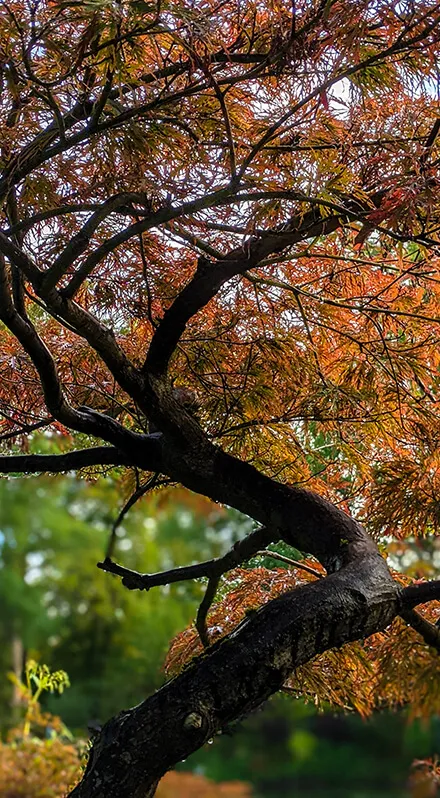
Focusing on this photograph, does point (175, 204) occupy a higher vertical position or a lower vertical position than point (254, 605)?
higher

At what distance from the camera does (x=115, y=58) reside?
2.60 feet

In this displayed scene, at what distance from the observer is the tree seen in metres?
0.89

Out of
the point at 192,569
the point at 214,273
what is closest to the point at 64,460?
the point at 192,569

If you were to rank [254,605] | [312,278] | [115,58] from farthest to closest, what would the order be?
1. [254,605]
2. [312,278]
3. [115,58]

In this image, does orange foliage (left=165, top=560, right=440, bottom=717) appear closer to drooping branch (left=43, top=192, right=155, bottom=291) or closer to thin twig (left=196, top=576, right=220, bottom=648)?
thin twig (left=196, top=576, right=220, bottom=648)

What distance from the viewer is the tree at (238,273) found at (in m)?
0.89

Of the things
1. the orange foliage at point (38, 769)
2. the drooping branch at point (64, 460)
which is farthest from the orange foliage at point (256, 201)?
the orange foliage at point (38, 769)

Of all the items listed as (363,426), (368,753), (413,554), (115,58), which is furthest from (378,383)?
(368,753)

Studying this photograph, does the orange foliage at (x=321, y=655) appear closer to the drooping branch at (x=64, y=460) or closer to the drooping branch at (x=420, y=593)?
the drooping branch at (x=420, y=593)

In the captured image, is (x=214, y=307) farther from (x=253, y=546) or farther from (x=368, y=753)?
(x=368, y=753)

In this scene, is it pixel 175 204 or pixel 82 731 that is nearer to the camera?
pixel 175 204

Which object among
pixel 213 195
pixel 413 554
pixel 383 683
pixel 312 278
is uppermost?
pixel 413 554

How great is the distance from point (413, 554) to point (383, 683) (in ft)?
7.85

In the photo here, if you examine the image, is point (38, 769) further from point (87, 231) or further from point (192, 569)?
point (87, 231)
